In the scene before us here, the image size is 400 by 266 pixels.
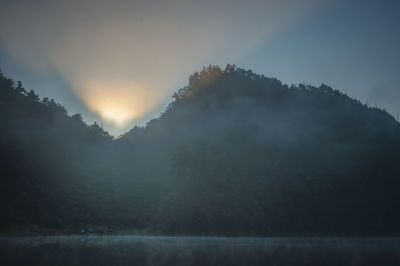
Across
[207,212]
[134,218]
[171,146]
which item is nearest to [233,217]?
[207,212]

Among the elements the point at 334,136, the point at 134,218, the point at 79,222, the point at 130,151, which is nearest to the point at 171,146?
the point at 130,151

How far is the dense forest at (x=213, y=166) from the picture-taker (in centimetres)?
5381

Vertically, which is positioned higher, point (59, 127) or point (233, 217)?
point (59, 127)

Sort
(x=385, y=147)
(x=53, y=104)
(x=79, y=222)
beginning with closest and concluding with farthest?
1. (x=79, y=222)
2. (x=53, y=104)
3. (x=385, y=147)

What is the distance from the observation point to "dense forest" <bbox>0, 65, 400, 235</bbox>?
53.8m

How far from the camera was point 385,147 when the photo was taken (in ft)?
334

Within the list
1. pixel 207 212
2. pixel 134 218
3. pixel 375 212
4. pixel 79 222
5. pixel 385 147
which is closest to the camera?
pixel 79 222

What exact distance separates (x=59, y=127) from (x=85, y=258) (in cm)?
5942

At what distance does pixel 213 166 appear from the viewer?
76.8 meters

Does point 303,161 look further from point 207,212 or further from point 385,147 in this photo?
point 207,212

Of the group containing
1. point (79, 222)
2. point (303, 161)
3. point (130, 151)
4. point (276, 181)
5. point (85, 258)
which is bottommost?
point (85, 258)

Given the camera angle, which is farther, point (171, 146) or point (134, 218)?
point (171, 146)

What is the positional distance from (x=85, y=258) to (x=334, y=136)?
96.7 metres

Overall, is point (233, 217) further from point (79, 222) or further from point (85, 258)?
point (85, 258)
